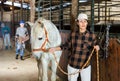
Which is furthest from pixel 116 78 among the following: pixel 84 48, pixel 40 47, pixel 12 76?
pixel 12 76

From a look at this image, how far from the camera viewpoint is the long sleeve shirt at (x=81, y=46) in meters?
4.14

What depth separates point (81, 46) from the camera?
417cm

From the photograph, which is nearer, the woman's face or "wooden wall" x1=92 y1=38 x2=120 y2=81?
the woman's face

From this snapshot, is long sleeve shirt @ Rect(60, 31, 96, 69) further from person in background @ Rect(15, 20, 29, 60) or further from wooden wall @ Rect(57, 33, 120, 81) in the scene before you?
person in background @ Rect(15, 20, 29, 60)

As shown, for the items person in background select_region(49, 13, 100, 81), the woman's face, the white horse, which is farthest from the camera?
the white horse

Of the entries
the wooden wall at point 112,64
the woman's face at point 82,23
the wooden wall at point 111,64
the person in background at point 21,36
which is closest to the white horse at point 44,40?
the wooden wall at point 111,64

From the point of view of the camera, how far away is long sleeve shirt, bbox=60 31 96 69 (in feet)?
13.6

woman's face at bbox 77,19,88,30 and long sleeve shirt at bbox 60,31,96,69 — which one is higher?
woman's face at bbox 77,19,88,30

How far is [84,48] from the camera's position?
417 cm

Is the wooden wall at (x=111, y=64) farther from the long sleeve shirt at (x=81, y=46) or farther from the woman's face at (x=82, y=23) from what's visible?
the woman's face at (x=82, y=23)

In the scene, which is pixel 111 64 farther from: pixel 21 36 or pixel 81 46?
pixel 21 36

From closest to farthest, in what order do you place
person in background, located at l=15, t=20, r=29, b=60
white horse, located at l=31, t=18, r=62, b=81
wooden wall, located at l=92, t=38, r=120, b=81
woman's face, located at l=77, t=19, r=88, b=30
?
woman's face, located at l=77, t=19, r=88, b=30
wooden wall, located at l=92, t=38, r=120, b=81
white horse, located at l=31, t=18, r=62, b=81
person in background, located at l=15, t=20, r=29, b=60

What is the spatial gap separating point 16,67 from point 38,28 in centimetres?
389

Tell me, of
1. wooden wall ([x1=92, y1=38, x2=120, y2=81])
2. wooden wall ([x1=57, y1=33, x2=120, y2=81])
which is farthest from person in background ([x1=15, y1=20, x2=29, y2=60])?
wooden wall ([x1=92, y1=38, x2=120, y2=81])
